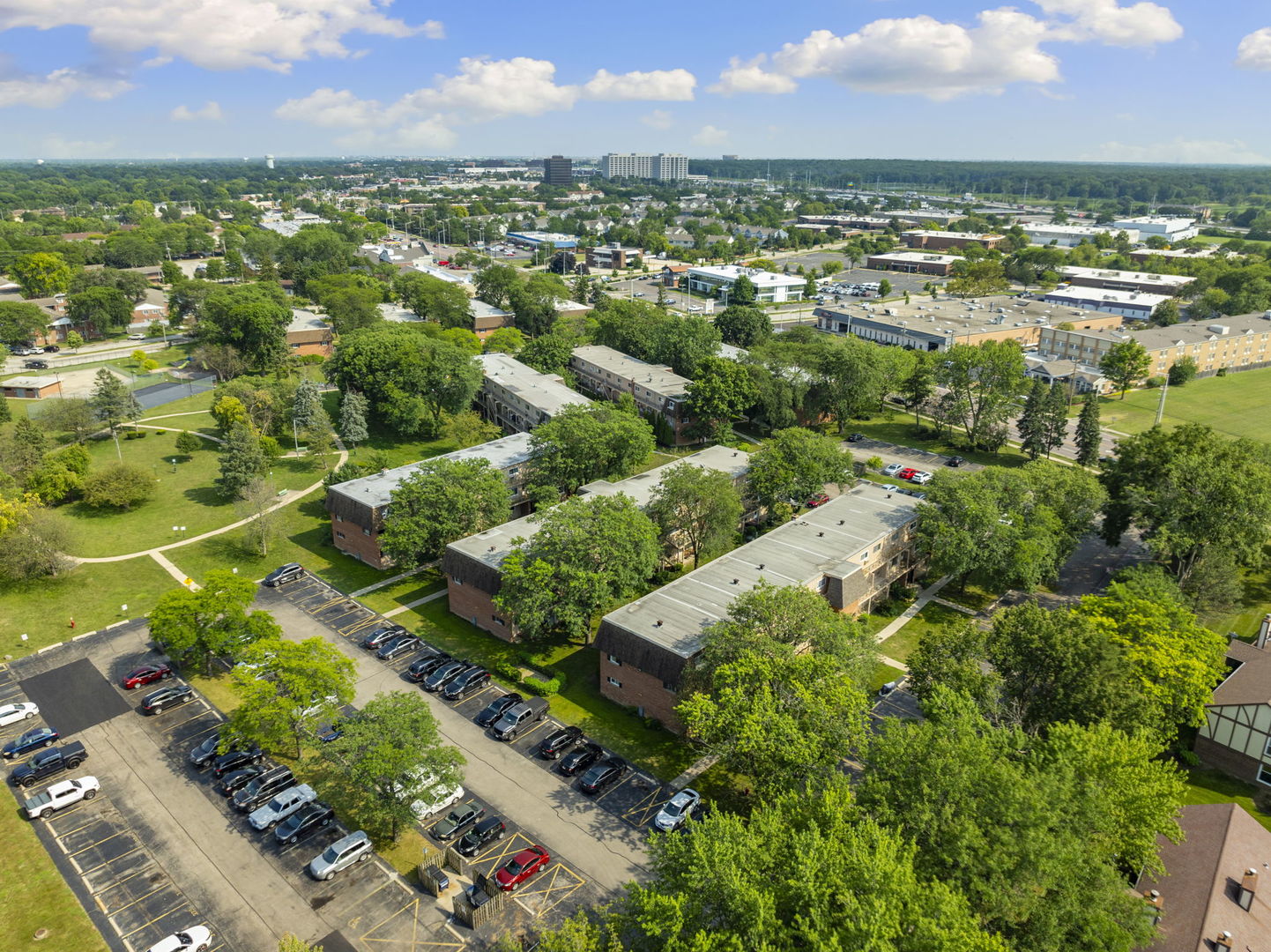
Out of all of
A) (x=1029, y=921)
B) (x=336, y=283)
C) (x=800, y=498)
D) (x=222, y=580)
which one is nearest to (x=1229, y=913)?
(x=1029, y=921)

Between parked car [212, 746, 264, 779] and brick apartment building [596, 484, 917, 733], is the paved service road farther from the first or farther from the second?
brick apartment building [596, 484, 917, 733]

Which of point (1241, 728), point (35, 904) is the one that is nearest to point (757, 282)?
point (1241, 728)

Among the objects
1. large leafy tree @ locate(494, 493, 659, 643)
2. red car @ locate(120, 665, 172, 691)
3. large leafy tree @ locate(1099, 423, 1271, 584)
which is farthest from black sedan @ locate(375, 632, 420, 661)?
large leafy tree @ locate(1099, 423, 1271, 584)

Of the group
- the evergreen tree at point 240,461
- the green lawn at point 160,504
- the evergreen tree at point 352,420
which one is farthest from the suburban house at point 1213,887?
the evergreen tree at point 352,420

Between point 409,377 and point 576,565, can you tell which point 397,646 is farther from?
point 409,377

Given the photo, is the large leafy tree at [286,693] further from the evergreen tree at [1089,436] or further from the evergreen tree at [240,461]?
the evergreen tree at [1089,436]

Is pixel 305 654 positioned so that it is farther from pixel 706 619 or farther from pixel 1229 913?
pixel 1229 913
